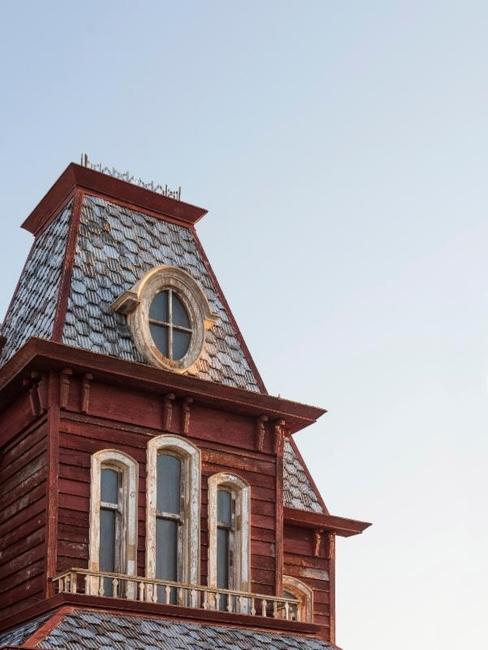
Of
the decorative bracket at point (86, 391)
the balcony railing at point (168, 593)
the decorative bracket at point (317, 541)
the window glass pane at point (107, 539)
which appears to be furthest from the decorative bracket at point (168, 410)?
the decorative bracket at point (317, 541)

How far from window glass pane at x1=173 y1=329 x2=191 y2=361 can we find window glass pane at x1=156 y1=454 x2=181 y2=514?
65.8 inches

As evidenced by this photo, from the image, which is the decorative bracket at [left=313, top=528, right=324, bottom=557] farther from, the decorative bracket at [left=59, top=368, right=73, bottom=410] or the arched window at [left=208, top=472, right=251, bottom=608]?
the decorative bracket at [left=59, top=368, right=73, bottom=410]

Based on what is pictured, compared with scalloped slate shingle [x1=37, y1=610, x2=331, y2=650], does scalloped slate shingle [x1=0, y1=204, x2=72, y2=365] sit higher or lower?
higher

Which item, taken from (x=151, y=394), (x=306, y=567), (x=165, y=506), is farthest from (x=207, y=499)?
(x=306, y=567)

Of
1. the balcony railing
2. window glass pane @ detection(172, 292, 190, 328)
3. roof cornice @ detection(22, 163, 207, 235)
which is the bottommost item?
the balcony railing

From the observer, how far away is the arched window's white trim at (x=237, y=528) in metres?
17.9

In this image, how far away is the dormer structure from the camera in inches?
645

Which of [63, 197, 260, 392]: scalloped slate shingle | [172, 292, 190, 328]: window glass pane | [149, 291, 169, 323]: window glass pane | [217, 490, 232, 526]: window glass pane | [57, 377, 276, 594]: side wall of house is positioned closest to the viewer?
[57, 377, 276, 594]: side wall of house

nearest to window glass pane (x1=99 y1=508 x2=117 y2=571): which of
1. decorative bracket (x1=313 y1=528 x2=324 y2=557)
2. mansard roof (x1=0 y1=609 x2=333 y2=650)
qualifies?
mansard roof (x1=0 y1=609 x2=333 y2=650)

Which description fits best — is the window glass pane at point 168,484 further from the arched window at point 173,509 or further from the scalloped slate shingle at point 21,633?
the scalloped slate shingle at point 21,633

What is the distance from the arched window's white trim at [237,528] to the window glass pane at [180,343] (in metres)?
2.01

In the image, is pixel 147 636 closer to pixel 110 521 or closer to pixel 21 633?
pixel 21 633

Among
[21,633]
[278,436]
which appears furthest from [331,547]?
[21,633]

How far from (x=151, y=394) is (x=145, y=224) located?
378 centimetres
